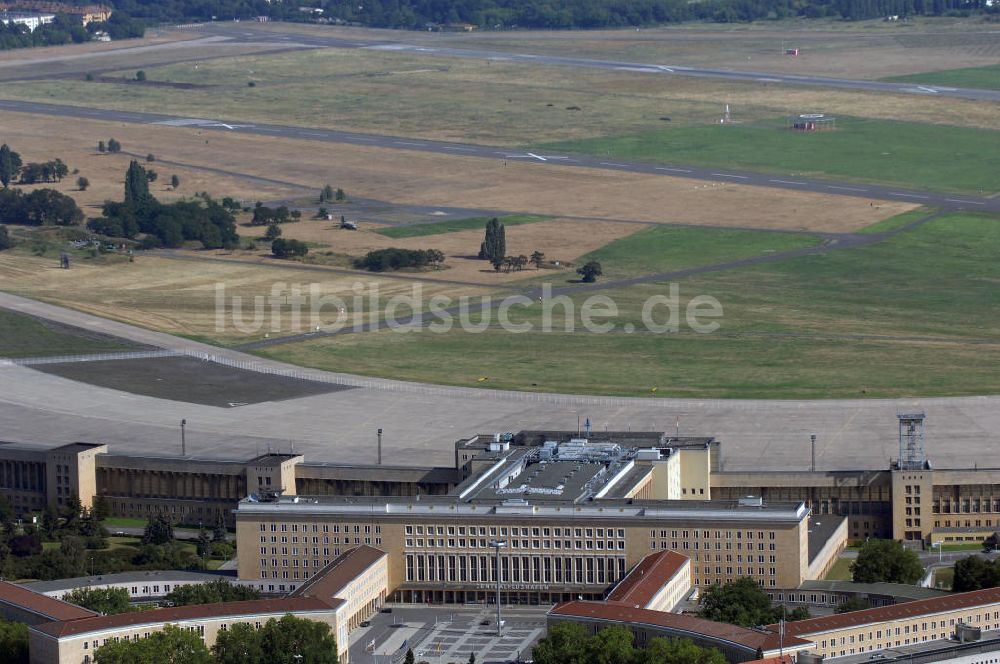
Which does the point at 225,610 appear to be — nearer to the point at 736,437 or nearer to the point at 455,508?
the point at 455,508

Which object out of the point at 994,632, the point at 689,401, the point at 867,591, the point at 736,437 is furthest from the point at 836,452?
the point at 994,632

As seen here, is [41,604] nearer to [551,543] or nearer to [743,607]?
[551,543]

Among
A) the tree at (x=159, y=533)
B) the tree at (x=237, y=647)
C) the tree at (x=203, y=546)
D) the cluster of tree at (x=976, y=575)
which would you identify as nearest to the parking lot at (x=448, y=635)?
the tree at (x=237, y=647)

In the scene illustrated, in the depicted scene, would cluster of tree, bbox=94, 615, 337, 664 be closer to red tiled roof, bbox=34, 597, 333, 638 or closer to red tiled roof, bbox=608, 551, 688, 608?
red tiled roof, bbox=34, 597, 333, 638

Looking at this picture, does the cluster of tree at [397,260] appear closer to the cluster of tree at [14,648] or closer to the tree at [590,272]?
the tree at [590,272]

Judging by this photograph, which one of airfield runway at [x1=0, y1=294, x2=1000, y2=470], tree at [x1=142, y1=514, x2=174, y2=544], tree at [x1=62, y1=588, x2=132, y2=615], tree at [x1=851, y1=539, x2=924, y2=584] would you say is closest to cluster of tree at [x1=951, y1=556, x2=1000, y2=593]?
tree at [x1=851, y1=539, x2=924, y2=584]
